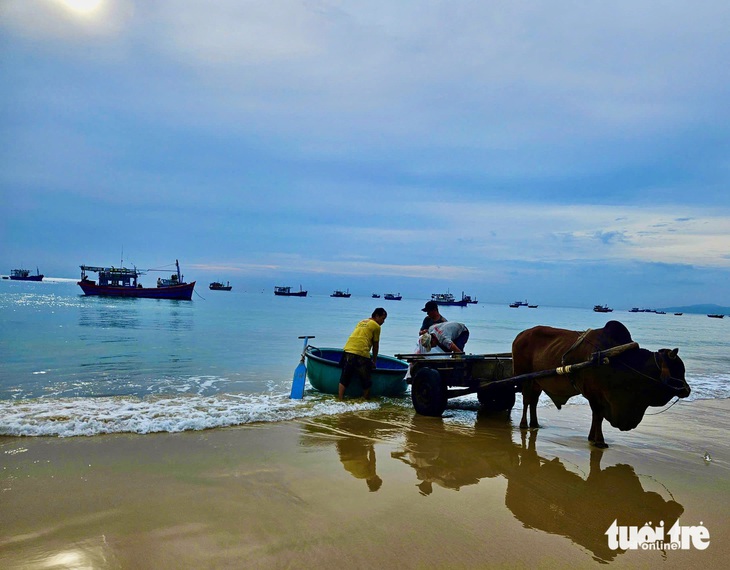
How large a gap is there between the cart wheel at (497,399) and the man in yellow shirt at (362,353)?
2.51 meters

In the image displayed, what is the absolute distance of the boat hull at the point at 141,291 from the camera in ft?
276

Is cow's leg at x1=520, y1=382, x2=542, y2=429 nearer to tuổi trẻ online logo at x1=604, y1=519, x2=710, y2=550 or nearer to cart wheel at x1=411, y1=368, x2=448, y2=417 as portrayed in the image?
cart wheel at x1=411, y1=368, x2=448, y2=417

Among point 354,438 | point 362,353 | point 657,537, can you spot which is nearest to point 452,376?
point 362,353

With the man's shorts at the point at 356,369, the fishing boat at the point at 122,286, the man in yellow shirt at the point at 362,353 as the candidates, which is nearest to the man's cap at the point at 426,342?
the man in yellow shirt at the point at 362,353

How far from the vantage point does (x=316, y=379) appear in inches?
464

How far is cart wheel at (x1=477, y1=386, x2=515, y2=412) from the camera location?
32.0ft

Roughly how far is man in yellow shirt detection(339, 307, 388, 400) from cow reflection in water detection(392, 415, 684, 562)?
2.91 metres

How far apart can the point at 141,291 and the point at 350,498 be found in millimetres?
89780

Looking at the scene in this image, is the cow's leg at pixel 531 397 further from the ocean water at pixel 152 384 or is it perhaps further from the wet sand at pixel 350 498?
the ocean water at pixel 152 384

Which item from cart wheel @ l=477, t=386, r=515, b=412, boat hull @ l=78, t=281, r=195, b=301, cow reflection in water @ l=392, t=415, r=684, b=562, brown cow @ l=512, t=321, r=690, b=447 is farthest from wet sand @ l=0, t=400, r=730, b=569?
boat hull @ l=78, t=281, r=195, b=301

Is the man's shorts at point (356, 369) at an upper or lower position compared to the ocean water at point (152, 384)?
upper

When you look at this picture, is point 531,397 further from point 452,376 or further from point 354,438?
point 354,438

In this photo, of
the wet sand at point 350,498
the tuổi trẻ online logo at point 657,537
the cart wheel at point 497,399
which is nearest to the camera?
the wet sand at point 350,498

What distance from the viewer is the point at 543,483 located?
5.59 m
